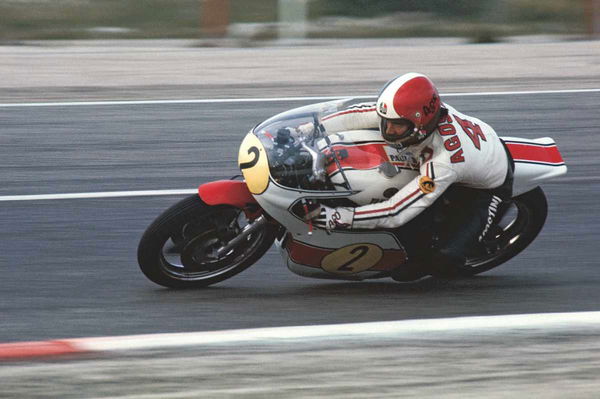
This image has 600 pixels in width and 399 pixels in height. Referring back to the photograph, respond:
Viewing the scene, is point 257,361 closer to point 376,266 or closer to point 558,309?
point 376,266

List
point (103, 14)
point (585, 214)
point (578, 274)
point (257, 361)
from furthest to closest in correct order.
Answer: point (103, 14) → point (585, 214) → point (578, 274) → point (257, 361)

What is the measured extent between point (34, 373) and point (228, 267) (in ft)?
5.75

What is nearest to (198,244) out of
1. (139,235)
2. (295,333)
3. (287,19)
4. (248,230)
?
(248,230)

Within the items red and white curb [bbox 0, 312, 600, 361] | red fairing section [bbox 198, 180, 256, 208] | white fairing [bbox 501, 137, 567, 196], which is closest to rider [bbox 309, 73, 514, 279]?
white fairing [bbox 501, 137, 567, 196]

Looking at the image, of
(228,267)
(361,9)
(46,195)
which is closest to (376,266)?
(228,267)

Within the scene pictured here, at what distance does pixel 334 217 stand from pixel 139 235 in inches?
77.8

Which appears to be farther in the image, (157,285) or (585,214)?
(585,214)

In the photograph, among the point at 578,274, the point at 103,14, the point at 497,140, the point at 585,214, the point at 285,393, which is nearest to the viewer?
the point at 285,393

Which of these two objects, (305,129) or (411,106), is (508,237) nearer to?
(411,106)

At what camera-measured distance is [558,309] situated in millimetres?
5988

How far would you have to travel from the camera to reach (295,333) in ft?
16.2

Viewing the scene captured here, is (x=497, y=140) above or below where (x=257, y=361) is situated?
above

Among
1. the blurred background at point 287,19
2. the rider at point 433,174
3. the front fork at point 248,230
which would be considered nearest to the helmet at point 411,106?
the rider at point 433,174

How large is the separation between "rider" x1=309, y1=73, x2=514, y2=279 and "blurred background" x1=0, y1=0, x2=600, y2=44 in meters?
8.61
